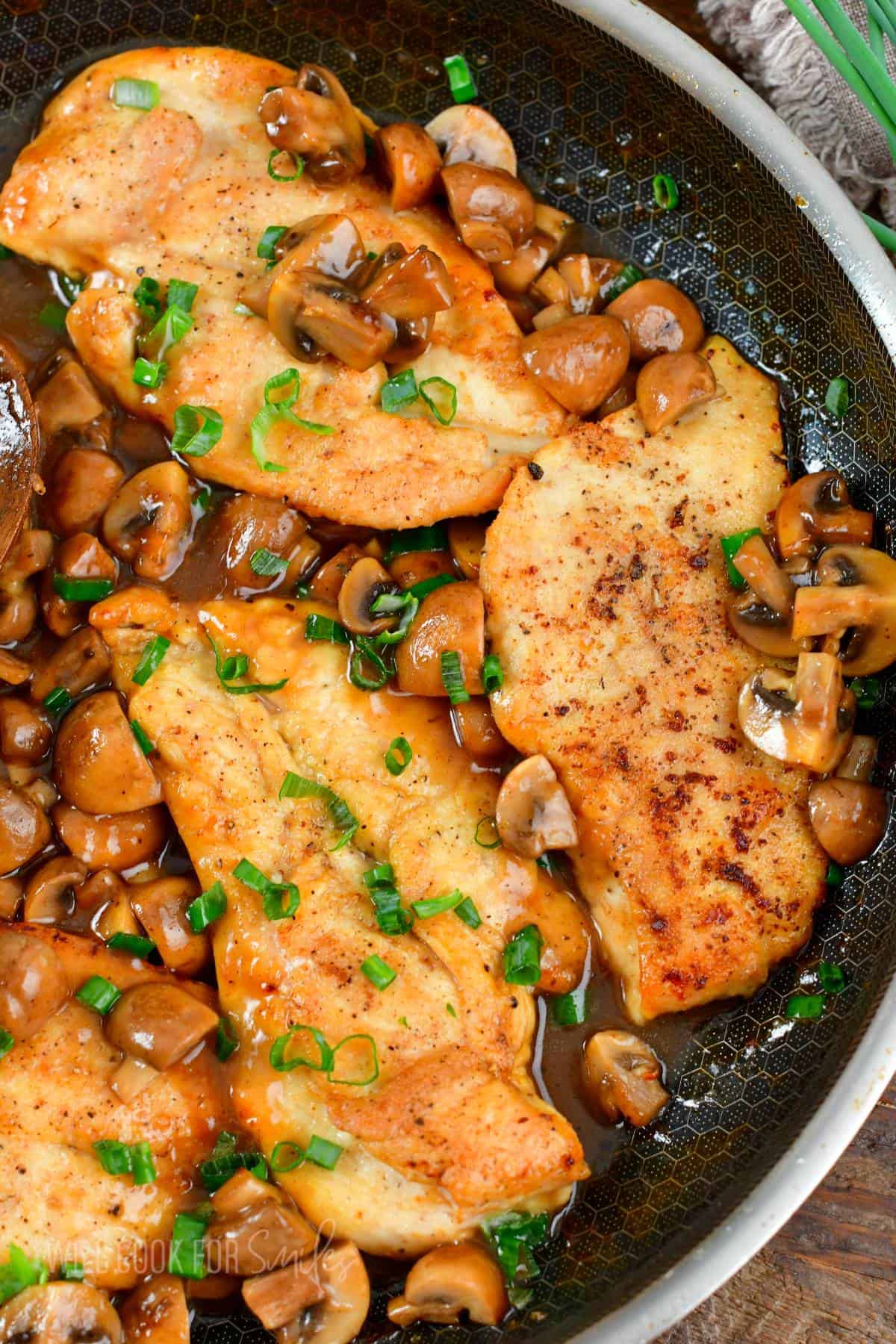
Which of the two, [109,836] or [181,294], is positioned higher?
[181,294]

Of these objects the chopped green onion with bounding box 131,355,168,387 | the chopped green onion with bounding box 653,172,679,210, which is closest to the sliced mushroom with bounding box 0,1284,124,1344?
the chopped green onion with bounding box 131,355,168,387

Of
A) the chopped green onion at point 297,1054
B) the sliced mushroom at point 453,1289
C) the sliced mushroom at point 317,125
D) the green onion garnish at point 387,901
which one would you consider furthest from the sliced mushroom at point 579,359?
the sliced mushroom at point 453,1289

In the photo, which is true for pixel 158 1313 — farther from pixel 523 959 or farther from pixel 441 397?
pixel 441 397

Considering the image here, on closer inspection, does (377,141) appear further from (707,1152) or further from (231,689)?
(707,1152)

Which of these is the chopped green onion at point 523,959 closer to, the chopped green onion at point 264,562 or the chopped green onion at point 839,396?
the chopped green onion at point 264,562

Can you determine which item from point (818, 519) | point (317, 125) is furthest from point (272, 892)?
point (317, 125)

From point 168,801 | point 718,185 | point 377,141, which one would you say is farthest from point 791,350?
point 168,801
